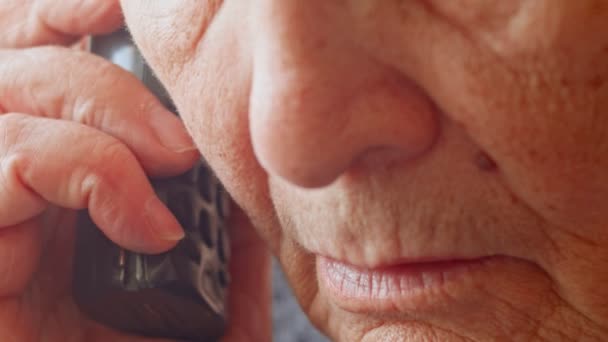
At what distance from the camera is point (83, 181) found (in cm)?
66

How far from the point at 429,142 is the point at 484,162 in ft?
0.11

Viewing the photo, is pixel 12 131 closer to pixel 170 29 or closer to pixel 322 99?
pixel 170 29

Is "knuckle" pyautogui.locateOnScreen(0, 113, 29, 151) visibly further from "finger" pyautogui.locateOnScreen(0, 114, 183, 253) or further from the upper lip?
the upper lip

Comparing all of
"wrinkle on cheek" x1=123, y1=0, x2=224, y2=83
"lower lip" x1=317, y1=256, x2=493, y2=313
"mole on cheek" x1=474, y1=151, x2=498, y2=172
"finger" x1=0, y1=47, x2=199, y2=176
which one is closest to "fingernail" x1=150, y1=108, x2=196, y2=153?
"finger" x1=0, y1=47, x2=199, y2=176

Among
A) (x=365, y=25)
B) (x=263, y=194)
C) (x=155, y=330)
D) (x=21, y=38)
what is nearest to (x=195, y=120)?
(x=263, y=194)

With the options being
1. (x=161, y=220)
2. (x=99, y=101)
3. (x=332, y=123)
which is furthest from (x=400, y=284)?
(x=99, y=101)

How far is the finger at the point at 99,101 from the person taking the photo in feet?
2.29

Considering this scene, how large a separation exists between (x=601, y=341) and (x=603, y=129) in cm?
17

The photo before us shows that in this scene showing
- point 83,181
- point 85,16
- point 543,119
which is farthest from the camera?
point 85,16

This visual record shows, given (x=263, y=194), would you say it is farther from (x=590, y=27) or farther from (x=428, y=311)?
(x=590, y=27)

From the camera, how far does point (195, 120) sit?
559 millimetres

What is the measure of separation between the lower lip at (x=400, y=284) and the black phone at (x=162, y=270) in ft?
0.69

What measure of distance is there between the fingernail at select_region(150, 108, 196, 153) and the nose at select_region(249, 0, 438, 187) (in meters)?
0.29

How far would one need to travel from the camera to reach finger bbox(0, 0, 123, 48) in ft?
2.66
